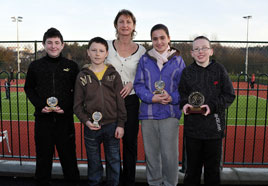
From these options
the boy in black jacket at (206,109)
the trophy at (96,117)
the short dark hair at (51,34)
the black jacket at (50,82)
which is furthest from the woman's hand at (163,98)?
the short dark hair at (51,34)

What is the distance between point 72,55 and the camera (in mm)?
4043

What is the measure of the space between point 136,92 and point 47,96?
1030mm

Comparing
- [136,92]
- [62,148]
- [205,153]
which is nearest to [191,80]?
[136,92]

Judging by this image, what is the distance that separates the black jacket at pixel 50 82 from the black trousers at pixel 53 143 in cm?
13

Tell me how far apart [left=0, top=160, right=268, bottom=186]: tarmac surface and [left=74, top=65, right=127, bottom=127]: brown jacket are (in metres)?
1.33

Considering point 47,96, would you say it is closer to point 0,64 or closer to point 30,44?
point 30,44

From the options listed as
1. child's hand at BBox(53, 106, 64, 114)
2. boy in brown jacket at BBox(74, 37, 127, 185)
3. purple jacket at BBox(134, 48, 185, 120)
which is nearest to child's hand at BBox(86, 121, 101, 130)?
boy in brown jacket at BBox(74, 37, 127, 185)

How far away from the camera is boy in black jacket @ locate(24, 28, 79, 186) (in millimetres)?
2598

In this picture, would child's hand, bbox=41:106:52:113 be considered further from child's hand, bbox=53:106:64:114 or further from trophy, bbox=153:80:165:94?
trophy, bbox=153:80:165:94

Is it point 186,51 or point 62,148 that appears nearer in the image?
point 62,148

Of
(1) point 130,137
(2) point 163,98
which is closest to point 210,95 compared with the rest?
(2) point 163,98

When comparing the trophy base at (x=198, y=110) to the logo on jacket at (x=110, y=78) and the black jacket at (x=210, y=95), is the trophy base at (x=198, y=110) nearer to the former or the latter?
the black jacket at (x=210, y=95)

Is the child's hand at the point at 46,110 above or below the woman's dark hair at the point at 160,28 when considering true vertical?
below

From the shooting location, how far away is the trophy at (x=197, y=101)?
7.50ft
